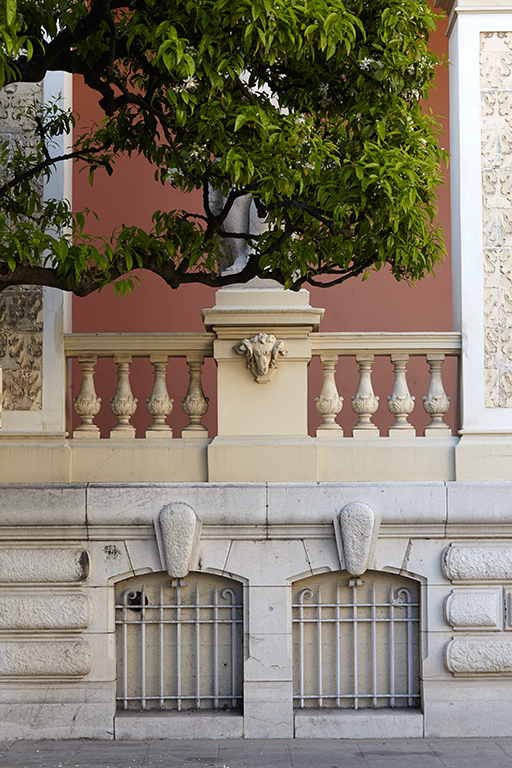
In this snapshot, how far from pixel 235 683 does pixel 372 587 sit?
136 cm

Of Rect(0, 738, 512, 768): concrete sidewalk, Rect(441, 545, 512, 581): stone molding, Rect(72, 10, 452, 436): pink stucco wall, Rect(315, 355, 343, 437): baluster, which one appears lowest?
Rect(0, 738, 512, 768): concrete sidewalk

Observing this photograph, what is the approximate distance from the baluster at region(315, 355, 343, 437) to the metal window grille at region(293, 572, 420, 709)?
3.87 feet

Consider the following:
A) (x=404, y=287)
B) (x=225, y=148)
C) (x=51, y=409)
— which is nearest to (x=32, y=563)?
(x=51, y=409)

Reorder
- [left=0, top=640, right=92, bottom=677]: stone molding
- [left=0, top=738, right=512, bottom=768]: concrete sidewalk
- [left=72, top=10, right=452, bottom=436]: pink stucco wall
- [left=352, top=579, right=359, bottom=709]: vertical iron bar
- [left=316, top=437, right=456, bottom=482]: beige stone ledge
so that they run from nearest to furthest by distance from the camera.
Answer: [left=0, top=738, right=512, bottom=768]: concrete sidewalk → [left=0, top=640, right=92, bottom=677]: stone molding → [left=352, top=579, right=359, bottom=709]: vertical iron bar → [left=316, top=437, right=456, bottom=482]: beige stone ledge → [left=72, top=10, right=452, bottom=436]: pink stucco wall

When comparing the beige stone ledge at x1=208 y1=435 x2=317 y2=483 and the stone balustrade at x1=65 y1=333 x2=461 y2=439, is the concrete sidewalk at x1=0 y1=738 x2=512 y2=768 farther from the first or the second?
the stone balustrade at x1=65 y1=333 x2=461 y2=439

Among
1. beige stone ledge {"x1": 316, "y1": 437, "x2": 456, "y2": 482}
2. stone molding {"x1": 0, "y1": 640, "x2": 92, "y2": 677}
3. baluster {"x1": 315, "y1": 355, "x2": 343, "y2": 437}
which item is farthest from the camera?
baluster {"x1": 315, "y1": 355, "x2": 343, "y2": 437}

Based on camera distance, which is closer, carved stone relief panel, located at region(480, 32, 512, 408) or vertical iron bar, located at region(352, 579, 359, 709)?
vertical iron bar, located at region(352, 579, 359, 709)

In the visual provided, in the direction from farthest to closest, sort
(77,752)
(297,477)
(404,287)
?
1. (404,287)
2. (297,477)
3. (77,752)

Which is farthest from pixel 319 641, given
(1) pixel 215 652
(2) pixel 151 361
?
(2) pixel 151 361

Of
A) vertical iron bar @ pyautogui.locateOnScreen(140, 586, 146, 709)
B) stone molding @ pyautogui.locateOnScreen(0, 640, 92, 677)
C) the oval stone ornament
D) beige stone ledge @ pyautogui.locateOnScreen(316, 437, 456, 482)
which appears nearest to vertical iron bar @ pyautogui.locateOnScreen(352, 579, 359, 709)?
the oval stone ornament

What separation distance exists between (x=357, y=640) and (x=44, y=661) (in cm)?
250

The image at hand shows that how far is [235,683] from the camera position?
6.72 m

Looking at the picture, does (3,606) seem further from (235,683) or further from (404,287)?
(404,287)

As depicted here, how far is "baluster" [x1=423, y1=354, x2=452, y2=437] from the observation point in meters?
6.90
